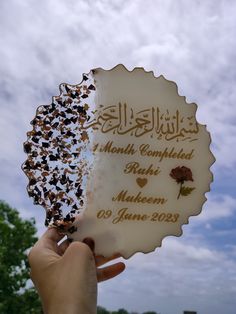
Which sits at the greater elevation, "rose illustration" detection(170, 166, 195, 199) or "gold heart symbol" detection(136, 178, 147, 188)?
"rose illustration" detection(170, 166, 195, 199)

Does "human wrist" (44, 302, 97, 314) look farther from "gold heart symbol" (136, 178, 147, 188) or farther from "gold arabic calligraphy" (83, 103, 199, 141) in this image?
"gold arabic calligraphy" (83, 103, 199, 141)

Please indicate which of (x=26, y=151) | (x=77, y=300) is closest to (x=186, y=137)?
(x=26, y=151)

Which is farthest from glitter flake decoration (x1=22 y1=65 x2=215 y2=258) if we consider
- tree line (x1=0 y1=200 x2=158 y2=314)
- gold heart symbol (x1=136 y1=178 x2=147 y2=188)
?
tree line (x1=0 y1=200 x2=158 y2=314)

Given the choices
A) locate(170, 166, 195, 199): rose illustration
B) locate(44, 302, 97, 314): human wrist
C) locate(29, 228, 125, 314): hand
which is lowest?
locate(44, 302, 97, 314): human wrist

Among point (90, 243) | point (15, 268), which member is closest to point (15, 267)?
point (15, 268)

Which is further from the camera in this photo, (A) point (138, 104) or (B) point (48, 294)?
(A) point (138, 104)

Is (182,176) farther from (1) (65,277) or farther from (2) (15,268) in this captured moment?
(2) (15,268)

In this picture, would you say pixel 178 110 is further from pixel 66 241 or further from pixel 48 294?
pixel 48 294
